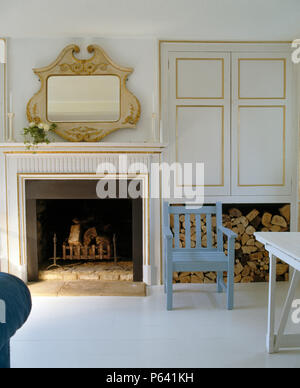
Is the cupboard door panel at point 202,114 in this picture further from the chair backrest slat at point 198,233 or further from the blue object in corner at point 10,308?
the blue object in corner at point 10,308

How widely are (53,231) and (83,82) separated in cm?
160

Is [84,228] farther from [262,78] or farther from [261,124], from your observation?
[262,78]

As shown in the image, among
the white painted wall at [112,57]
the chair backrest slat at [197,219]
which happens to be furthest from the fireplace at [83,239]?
the white painted wall at [112,57]

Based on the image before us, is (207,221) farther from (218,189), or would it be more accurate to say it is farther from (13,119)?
(13,119)

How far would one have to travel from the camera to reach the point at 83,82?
3199 mm

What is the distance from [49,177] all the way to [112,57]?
1.30m

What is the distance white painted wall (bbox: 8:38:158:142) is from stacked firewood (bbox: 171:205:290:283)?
3.33ft

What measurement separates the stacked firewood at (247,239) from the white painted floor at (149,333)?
0.74 ft

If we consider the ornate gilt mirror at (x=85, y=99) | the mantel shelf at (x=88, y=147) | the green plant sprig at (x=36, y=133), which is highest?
the ornate gilt mirror at (x=85, y=99)

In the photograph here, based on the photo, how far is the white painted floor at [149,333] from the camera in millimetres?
1969

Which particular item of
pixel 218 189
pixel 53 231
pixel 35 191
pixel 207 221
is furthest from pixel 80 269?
pixel 218 189

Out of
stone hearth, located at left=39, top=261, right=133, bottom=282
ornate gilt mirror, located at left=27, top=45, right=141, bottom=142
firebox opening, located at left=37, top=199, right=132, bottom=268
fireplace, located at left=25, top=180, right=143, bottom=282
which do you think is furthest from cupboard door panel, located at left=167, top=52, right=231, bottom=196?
stone hearth, located at left=39, top=261, right=133, bottom=282

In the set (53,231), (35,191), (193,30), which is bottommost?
(53,231)

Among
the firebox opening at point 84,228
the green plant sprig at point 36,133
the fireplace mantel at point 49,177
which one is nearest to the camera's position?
the green plant sprig at point 36,133
